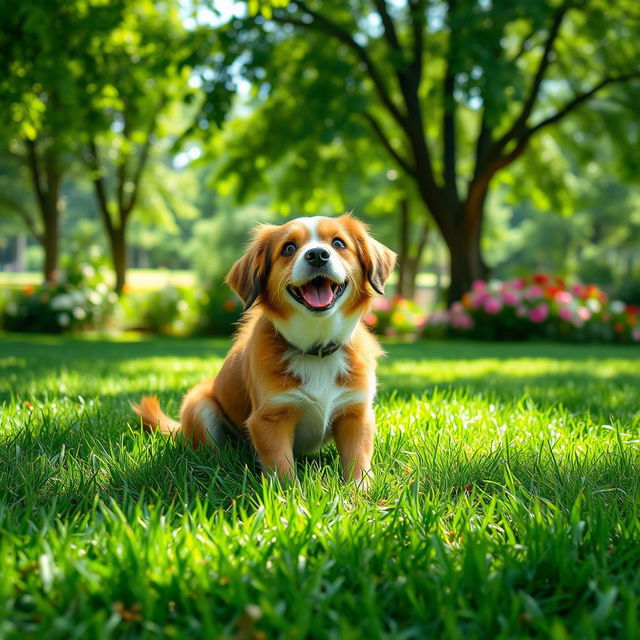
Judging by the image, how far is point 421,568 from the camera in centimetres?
177

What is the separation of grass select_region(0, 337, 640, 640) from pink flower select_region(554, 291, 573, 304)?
→ 409 inches

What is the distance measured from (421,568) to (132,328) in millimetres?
15372

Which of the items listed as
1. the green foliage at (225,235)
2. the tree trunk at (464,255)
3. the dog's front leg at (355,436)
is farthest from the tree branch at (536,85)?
the green foliage at (225,235)

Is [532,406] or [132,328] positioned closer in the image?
[532,406]

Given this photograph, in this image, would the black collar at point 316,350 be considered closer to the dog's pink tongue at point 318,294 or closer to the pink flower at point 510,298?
the dog's pink tongue at point 318,294

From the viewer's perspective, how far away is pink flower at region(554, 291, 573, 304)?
13.3m

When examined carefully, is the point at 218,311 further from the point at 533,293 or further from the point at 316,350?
the point at 316,350

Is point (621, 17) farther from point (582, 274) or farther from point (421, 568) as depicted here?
point (582, 274)

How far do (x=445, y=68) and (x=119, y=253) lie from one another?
1139 cm

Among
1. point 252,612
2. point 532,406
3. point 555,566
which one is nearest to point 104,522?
point 252,612

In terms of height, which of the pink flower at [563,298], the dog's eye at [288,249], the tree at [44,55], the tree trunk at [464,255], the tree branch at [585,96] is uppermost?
the tree branch at [585,96]

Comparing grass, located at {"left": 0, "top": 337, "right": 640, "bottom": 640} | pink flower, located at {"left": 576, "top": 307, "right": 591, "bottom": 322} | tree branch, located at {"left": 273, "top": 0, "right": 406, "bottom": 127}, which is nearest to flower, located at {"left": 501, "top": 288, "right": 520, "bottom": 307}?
pink flower, located at {"left": 576, "top": 307, "right": 591, "bottom": 322}

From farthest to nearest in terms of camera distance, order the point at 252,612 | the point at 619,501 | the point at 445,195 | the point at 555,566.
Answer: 1. the point at 445,195
2. the point at 619,501
3. the point at 555,566
4. the point at 252,612

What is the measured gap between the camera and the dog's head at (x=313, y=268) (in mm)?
2777
